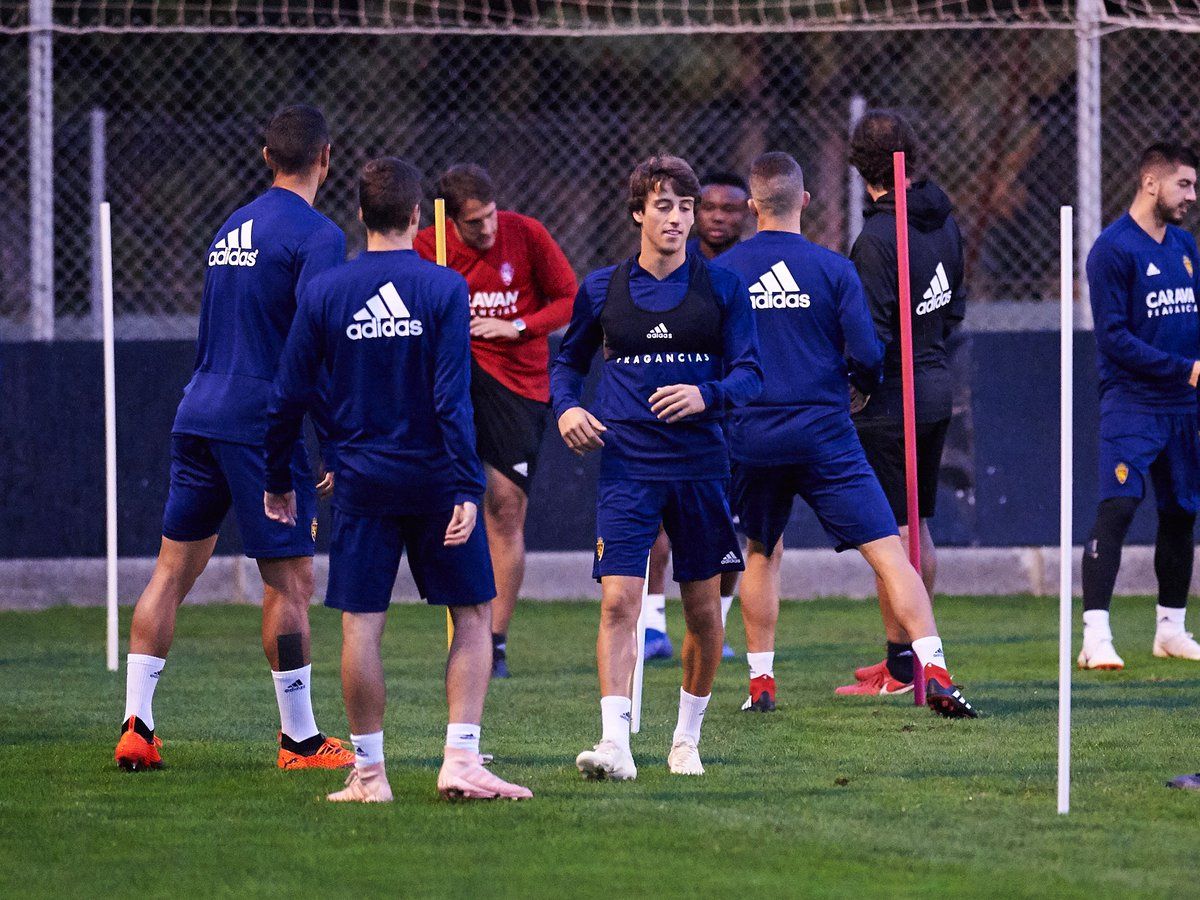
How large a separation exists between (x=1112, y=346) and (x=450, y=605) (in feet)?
14.4

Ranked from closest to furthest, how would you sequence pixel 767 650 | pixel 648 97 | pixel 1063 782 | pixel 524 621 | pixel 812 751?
pixel 1063 782, pixel 812 751, pixel 767 650, pixel 524 621, pixel 648 97

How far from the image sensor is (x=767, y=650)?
798 centimetres

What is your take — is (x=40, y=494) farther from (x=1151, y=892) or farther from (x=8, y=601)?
(x=1151, y=892)

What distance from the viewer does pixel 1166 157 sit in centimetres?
920

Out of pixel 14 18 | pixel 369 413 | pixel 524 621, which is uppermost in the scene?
pixel 14 18

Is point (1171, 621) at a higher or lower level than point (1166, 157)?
lower

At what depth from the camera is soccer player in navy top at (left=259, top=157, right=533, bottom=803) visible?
5734 mm

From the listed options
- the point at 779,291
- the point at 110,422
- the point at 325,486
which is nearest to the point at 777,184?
the point at 779,291

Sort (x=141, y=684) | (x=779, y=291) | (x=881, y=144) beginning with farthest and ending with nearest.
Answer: (x=881, y=144), (x=779, y=291), (x=141, y=684)

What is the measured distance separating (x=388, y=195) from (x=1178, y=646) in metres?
5.18

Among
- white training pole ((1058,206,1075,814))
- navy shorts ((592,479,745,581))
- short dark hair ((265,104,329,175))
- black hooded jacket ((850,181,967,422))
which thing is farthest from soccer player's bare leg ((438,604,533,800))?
black hooded jacket ((850,181,967,422))

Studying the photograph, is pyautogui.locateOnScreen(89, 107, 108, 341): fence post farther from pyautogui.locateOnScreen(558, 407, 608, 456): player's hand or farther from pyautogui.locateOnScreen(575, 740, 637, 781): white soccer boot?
pyautogui.locateOnScreen(575, 740, 637, 781): white soccer boot

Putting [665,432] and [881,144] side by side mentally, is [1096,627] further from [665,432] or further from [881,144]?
[665,432]

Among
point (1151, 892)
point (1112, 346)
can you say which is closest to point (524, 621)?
point (1112, 346)
